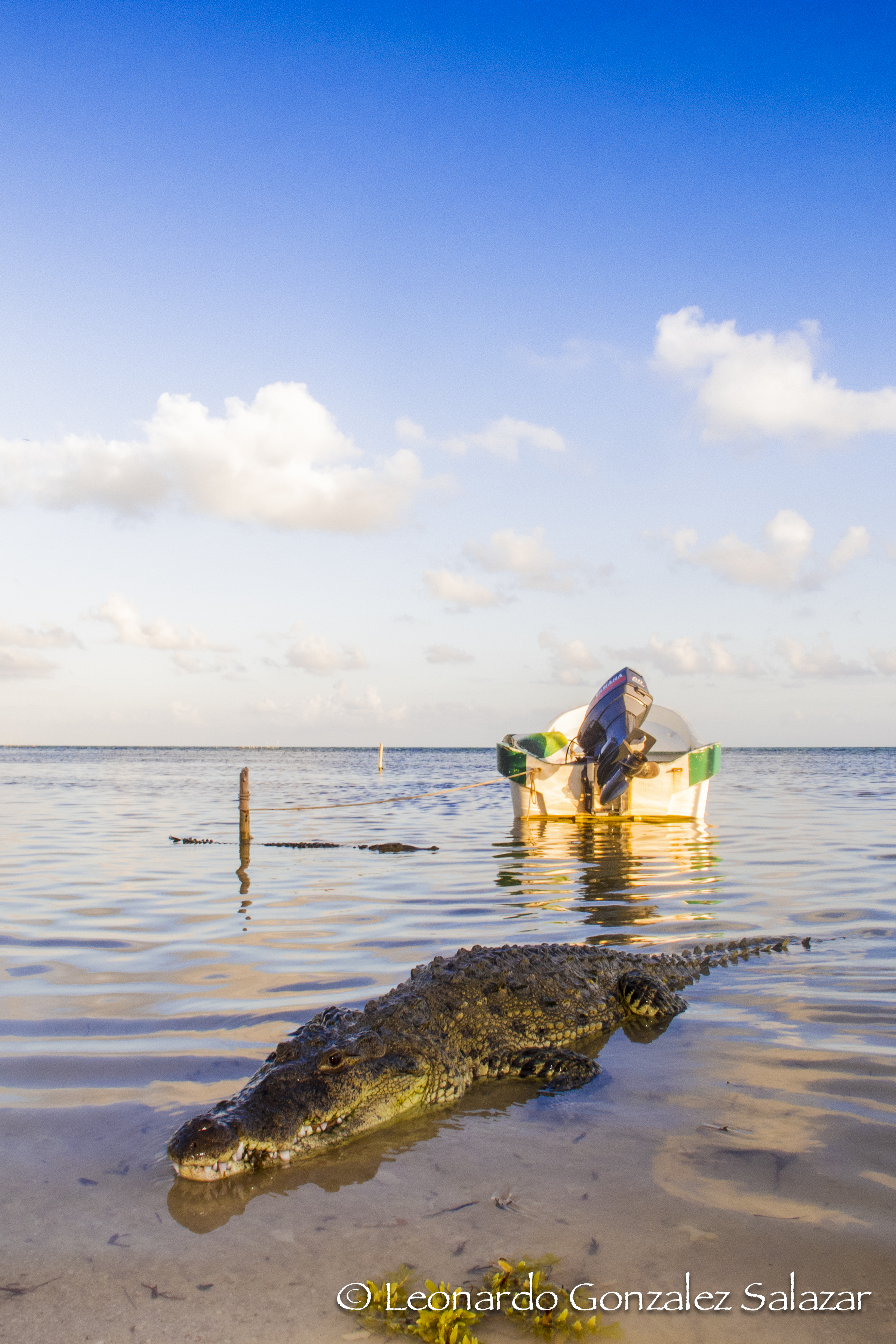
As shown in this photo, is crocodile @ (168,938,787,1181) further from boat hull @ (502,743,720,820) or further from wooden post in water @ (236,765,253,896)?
boat hull @ (502,743,720,820)

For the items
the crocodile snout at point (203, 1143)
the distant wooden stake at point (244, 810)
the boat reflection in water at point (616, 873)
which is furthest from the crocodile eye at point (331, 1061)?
the distant wooden stake at point (244, 810)

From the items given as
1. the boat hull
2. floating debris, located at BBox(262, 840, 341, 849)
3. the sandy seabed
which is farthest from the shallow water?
the boat hull

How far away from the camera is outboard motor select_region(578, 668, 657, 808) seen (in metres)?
19.1

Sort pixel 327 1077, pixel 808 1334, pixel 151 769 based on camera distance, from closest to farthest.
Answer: pixel 808 1334 < pixel 327 1077 < pixel 151 769

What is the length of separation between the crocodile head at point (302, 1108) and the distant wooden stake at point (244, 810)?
9879 mm

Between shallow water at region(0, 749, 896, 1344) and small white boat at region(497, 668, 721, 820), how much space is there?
21.9 feet

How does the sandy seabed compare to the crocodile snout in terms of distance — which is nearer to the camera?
the sandy seabed

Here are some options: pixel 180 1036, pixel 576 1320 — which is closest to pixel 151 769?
pixel 180 1036

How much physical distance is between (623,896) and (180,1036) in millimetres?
7023

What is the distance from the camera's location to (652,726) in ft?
79.8

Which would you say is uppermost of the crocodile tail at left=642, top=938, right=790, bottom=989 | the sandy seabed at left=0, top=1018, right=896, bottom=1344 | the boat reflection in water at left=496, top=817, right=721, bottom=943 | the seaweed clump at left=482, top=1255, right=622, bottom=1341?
Answer: the seaweed clump at left=482, top=1255, right=622, bottom=1341

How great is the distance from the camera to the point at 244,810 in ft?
50.0

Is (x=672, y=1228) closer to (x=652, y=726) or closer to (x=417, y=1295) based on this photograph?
(x=417, y=1295)

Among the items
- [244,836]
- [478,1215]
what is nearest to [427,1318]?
[478,1215]
